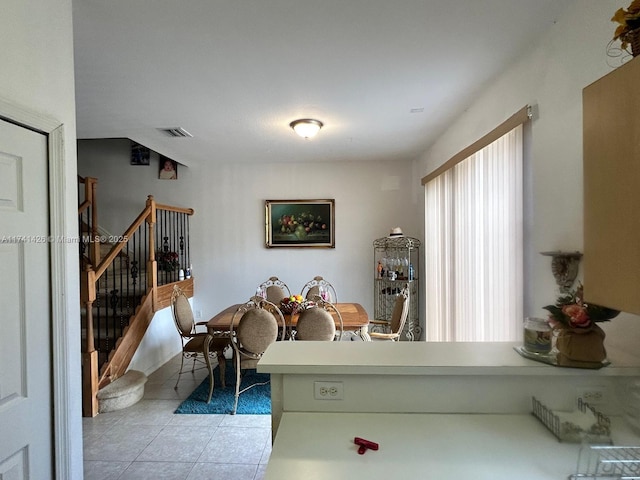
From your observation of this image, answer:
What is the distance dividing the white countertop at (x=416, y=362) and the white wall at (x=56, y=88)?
936mm

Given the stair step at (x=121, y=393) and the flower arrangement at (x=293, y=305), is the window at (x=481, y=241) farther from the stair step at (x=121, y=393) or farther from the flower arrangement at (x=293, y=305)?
the stair step at (x=121, y=393)

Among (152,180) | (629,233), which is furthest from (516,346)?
(152,180)

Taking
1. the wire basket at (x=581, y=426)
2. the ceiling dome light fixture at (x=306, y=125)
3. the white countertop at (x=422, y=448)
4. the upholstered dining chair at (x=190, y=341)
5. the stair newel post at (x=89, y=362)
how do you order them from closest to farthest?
the white countertop at (x=422, y=448) < the wire basket at (x=581, y=426) < the stair newel post at (x=89, y=362) < the ceiling dome light fixture at (x=306, y=125) < the upholstered dining chair at (x=190, y=341)

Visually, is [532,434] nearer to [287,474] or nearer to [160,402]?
[287,474]

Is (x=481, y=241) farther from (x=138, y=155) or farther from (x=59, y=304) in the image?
(x=138, y=155)

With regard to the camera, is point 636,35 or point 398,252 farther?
point 398,252

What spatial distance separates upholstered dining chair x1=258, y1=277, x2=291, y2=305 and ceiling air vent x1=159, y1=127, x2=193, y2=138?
2.02 m

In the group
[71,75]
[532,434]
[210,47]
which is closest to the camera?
[532,434]

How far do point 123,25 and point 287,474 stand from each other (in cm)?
218

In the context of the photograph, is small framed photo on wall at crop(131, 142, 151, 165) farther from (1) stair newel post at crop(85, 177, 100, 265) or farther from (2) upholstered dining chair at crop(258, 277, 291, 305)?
(2) upholstered dining chair at crop(258, 277, 291, 305)

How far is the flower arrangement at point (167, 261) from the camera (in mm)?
4738

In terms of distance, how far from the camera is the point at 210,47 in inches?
78.1

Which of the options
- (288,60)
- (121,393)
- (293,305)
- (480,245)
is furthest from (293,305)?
(288,60)

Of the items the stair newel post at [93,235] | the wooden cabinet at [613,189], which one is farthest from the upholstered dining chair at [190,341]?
the wooden cabinet at [613,189]
